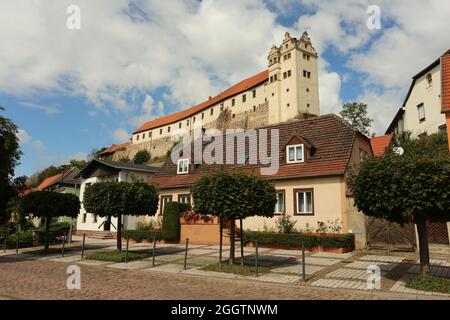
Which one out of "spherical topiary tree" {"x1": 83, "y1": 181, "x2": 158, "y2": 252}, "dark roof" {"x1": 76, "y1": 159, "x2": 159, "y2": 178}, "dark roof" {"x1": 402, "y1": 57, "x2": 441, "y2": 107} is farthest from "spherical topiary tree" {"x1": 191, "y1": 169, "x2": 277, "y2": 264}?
"dark roof" {"x1": 402, "y1": 57, "x2": 441, "y2": 107}

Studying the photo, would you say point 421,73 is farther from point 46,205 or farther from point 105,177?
point 46,205

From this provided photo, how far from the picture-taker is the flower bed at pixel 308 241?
1761cm

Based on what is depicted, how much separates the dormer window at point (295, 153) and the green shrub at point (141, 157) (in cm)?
8808

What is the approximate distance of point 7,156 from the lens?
16672 millimetres

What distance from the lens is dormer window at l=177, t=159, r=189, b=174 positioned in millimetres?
28562

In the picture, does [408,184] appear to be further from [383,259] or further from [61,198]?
[61,198]

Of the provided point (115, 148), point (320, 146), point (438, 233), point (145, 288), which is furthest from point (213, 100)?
point (145, 288)

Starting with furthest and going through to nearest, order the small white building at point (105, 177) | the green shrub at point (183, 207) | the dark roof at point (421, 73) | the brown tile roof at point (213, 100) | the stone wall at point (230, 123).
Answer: the brown tile roof at point (213, 100) → the stone wall at point (230, 123) → the dark roof at point (421, 73) → the small white building at point (105, 177) → the green shrub at point (183, 207)

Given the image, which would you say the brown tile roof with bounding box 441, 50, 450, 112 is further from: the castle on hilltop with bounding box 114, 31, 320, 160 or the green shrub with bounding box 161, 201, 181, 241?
the castle on hilltop with bounding box 114, 31, 320, 160

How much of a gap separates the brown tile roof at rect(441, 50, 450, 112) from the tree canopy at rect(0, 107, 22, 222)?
22062mm

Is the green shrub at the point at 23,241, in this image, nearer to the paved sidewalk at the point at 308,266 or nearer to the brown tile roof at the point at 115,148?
the paved sidewalk at the point at 308,266

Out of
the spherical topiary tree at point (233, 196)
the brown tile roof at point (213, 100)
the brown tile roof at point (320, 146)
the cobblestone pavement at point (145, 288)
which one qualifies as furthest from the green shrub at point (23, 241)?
the brown tile roof at point (213, 100)

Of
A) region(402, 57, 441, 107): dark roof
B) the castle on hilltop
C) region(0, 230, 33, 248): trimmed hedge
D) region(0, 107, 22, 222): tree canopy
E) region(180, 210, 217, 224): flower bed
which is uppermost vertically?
the castle on hilltop
